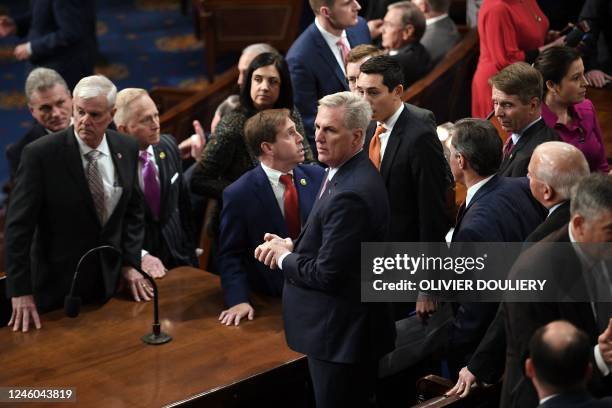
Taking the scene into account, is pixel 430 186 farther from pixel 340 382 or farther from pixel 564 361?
pixel 564 361

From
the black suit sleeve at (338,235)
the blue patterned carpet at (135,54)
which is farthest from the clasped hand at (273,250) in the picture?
the blue patterned carpet at (135,54)

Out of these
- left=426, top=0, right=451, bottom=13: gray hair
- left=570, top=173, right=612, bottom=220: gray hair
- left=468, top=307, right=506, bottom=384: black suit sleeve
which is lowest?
left=468, top=307, right=506, bottom=384: black suit sleeve

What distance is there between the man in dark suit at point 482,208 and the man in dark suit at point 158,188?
1.40 m

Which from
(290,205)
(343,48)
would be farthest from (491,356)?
(343,48)

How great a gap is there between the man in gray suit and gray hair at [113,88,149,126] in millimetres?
2261

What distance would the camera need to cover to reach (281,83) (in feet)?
16.6

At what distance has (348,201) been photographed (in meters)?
3.52

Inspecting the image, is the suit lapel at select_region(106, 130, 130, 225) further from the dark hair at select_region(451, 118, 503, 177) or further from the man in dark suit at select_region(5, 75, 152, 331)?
the dark hair at select_region(451, 118, 503, 177)

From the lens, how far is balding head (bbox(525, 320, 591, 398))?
2.74m

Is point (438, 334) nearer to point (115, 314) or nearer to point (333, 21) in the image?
point (115, 314)

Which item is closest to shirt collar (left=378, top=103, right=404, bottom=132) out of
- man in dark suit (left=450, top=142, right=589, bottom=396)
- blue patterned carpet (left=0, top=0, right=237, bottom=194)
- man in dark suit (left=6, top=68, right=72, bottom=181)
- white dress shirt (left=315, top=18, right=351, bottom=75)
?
man in dark suit (left=450, top=142, right=589, bottom=396)

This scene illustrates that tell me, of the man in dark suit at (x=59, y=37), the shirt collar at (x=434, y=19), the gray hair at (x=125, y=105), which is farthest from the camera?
the man in dark suit at (x=59, y=37)

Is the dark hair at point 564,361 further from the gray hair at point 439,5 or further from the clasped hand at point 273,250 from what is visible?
the gray hair at point 439,5

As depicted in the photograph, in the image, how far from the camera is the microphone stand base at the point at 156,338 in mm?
4078
